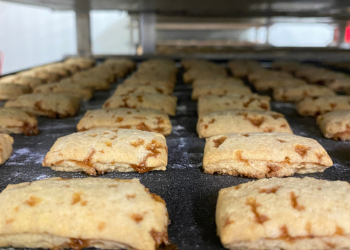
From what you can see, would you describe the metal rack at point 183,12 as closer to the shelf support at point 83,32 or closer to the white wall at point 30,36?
the shelf support at point 83,32

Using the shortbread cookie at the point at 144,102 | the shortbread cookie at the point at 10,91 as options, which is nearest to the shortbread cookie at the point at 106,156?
the shortbread cookie at the point at 144,102

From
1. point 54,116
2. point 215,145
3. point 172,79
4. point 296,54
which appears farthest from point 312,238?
point 296,54

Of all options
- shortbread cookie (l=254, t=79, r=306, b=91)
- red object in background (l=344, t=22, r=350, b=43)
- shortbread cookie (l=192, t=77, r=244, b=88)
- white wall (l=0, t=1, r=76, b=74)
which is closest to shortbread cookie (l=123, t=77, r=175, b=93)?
shortbread cookie (l=192, t=77, r=244, b=88)

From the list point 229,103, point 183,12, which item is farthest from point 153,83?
point 183,12

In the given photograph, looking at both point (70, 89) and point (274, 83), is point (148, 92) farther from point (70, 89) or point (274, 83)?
point (274, 83)

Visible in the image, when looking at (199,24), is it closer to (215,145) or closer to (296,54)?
(296,54)

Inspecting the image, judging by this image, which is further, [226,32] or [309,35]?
[309,35]
